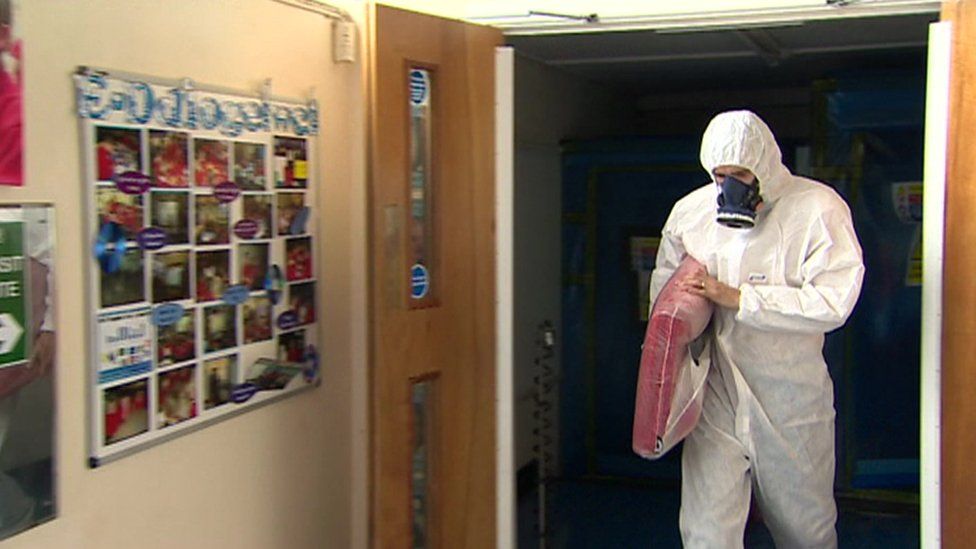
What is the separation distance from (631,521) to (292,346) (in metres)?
2.10

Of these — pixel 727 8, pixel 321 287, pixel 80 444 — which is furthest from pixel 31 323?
pixel 727 8

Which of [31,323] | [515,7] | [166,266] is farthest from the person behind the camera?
[515,7]

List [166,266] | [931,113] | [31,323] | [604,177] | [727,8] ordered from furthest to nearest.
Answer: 1. [604,177]
2. [727,8]
3. [931,113]
4. [166,266]
5. [31,323]

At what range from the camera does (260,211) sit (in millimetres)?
2852

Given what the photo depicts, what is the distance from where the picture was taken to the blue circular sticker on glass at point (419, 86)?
121 inches

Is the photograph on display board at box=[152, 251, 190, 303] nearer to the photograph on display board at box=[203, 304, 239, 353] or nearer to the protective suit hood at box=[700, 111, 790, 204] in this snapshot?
the photograph on display board at box=[203, 304, 239, 353]

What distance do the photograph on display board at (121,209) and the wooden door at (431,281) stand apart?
29.2 inches

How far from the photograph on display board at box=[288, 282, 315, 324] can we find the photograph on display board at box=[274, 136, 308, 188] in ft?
0.93

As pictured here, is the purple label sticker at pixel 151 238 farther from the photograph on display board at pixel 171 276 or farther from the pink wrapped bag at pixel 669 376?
the pink wrapped bag at pixel 669 376

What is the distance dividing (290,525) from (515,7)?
1632 mm

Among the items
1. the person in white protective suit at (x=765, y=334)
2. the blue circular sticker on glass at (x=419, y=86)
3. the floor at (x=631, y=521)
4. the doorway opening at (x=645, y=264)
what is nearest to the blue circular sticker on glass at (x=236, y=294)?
the blue circular sticker on glass at (x=419, y=86)

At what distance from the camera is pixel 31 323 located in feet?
6.83

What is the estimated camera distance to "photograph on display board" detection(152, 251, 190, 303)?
2451mm

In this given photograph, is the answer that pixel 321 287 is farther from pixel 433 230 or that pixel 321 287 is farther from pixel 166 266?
pixel 166 266
